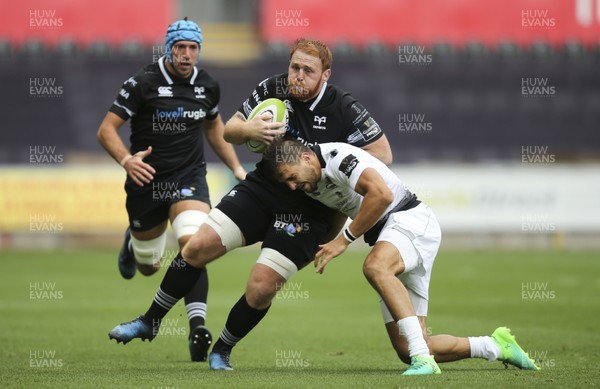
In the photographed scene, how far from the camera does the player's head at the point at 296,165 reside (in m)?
7.25

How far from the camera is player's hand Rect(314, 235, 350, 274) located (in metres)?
7.00

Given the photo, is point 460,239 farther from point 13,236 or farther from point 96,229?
point 13,236

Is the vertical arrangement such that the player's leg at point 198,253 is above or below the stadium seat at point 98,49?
below

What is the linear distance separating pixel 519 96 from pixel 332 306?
52.3 ft

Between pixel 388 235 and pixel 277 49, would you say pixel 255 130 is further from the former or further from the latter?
pixel 277 49

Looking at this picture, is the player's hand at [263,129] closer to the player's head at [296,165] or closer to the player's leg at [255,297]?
the player's head at [296,165]

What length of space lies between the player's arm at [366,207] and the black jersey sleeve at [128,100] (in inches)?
120

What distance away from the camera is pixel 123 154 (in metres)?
9.16

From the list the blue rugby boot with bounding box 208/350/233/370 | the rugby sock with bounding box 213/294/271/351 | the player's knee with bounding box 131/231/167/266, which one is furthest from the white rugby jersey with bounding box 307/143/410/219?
the player's knee with bounding box 131/231/167/266

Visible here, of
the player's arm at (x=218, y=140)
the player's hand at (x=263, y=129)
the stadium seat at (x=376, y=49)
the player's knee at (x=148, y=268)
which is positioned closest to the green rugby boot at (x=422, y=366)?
the player's hand at (x=263, y=129)

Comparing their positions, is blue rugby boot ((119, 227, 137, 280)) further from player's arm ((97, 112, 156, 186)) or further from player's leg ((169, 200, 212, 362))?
player's arm ((97, 112, 156, 186))

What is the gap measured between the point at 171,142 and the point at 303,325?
3.50m

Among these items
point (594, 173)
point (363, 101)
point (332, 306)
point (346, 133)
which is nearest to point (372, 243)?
point (346, 133)

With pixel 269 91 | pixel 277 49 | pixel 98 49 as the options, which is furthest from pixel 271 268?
pixel 98 49
